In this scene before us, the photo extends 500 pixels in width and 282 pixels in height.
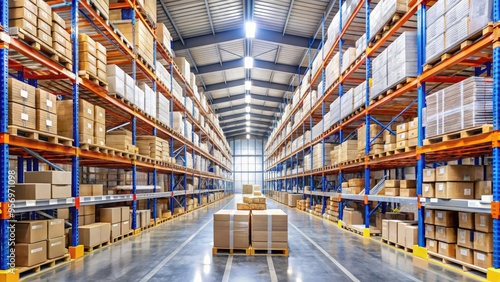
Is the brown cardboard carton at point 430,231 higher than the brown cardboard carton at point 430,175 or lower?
lower

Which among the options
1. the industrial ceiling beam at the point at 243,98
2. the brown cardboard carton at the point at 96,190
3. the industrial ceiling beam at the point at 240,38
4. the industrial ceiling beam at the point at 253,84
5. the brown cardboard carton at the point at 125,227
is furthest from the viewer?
the industrial ceiling beam at the point at 243,98

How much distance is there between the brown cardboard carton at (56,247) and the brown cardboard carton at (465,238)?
6.48 metres

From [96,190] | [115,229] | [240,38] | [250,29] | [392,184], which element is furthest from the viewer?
[240,38]

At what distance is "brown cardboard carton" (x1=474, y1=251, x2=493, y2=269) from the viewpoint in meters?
5.04

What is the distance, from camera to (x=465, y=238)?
5.54 m

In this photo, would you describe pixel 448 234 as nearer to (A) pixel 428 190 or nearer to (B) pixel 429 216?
(B) pixel 429 216

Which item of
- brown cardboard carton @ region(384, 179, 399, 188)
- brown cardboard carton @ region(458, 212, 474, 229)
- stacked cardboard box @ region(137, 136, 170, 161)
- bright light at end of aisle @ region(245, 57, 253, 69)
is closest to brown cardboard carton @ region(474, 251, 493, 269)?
brown cardboard carton @ region(458, 212, 474, 229)

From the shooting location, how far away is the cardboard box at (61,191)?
5859 mm

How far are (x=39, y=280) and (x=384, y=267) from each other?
5152 millimetres

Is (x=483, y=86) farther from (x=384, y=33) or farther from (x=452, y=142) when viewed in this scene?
(x=384, y=33)

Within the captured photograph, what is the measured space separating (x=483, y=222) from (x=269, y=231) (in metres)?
3.50

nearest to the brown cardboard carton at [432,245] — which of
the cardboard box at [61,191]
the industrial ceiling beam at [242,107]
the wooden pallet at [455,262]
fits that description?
the wooden pallet at [455,262]

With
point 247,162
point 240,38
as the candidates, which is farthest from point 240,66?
point 247,162

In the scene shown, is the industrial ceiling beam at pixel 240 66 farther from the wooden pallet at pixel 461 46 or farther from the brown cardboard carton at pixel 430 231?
the brown cardboard carton at pixel 430 231
